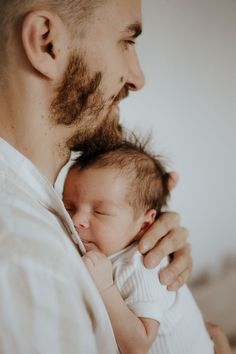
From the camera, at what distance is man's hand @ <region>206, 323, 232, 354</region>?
3.67ft

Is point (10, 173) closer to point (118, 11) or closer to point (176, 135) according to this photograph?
point (118, 11)

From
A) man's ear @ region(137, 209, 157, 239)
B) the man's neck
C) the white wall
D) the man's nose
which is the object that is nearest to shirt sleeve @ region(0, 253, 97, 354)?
the man's neck

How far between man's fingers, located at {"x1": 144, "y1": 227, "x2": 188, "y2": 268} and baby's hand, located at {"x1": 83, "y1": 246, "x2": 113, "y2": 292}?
0.42 ft

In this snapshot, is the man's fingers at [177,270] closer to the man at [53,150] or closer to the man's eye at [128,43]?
the man at [53,150]

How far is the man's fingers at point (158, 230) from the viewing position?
100 centimetres

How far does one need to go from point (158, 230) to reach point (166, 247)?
0.16ft

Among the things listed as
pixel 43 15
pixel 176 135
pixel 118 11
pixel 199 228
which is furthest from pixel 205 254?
pixel 43 15

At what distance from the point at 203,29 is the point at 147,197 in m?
0.78

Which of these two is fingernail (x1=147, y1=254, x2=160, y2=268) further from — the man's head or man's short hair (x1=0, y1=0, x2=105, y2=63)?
man's short hair (x1=0, y1=0, x2=105, y2=63)

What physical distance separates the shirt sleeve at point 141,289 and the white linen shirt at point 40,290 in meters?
0.17

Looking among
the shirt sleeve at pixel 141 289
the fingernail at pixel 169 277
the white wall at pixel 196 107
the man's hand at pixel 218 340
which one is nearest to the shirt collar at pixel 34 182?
the shirt sleeve at pixel 141 289

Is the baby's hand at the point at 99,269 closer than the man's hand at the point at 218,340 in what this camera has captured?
Yes

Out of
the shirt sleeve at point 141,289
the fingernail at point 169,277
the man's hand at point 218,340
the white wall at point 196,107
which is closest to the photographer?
the shirt sleeve at point 141,289

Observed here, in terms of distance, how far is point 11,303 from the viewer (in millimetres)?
596
